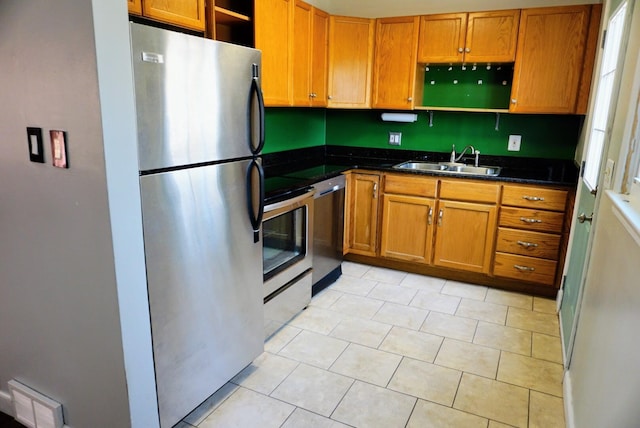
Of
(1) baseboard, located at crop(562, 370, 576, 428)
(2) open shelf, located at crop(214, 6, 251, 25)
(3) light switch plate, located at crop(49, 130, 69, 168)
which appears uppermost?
(2) open shelf, located at crop(214, 6, 251, 25)

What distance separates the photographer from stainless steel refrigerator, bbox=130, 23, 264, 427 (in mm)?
1513

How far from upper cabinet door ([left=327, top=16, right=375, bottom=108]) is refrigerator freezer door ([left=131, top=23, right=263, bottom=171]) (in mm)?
1885

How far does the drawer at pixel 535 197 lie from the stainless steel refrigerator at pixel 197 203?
1.99m

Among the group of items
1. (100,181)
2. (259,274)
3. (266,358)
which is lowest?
(266,358)

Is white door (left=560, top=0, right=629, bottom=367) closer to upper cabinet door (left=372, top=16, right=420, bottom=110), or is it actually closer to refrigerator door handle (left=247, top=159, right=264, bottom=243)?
upper cabinet door (left=372, top=16, right=420, bottom=110)

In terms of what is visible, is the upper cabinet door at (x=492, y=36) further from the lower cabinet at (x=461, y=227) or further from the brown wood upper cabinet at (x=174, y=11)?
the brown wood upper cabinet at (x=174, y=11)

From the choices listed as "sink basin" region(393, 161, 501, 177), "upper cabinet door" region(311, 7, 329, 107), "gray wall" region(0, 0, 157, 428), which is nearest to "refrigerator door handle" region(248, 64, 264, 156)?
"gray wall" region(0, 0, 157, 428)

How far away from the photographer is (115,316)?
1481mm

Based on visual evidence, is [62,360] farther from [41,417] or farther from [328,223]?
[328,223]

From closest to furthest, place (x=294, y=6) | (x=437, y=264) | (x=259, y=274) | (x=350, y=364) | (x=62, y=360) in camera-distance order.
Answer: (x=62, y=360), (x=259, y=274), (x=350, y=364), (x=294, y=6), (x=437, y=264)

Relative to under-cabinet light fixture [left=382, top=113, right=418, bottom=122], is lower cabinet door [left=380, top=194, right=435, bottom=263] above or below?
below

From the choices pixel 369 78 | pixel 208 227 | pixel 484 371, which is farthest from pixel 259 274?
pixel 369 78

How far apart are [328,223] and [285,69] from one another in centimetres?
116

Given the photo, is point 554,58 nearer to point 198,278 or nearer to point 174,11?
point 174,11
